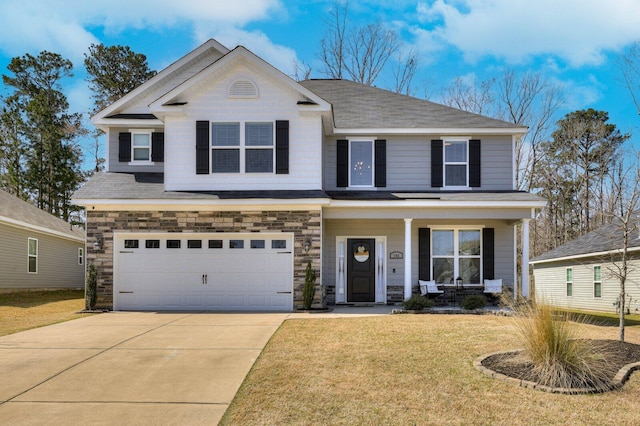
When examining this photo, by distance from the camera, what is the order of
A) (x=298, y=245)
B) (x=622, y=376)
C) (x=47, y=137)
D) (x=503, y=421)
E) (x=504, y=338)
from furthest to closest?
(x=47, y=137) < (x=298, y=245) < (x=504, y=338) < (x=622, y=376) < (x=503, y=421)

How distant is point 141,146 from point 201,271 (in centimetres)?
485

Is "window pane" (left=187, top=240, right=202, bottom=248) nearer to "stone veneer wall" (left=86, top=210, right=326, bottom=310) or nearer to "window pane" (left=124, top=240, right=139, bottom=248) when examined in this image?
"stone veneer wall" (left=86, top=210, right=326, bottom=310)

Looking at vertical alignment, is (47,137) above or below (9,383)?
above

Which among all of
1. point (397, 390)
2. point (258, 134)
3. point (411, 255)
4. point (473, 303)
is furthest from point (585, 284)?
point (397, 390)

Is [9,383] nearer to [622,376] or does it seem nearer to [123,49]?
[622,376]

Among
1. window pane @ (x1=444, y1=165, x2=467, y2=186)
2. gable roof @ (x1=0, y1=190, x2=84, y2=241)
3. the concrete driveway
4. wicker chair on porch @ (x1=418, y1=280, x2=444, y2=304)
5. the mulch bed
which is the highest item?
window pane @ (x1=444, y1=165, x2=467, y2=186)

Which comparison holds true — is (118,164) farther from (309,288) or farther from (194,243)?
(309,288)

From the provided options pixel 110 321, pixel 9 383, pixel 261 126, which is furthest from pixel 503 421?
pixel 261 126

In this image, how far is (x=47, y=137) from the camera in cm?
3192

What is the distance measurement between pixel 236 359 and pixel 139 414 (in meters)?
2.42

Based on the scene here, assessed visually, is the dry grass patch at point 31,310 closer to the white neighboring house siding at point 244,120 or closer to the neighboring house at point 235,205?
the neighboring house at point 235,205

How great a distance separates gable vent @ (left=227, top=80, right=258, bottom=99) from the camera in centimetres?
1519

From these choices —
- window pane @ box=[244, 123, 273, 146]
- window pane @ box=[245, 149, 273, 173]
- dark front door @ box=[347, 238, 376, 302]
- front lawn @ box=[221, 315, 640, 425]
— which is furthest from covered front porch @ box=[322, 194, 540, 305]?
front lawn @ box=[221, 315, 640, 425]

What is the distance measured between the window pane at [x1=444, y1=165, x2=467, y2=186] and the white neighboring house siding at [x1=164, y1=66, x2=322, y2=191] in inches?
165
